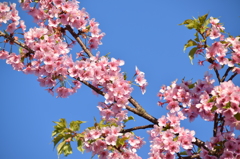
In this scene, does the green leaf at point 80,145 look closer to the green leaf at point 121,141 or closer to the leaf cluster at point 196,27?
the green leaf at point 121,141

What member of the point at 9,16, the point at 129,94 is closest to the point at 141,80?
the point at 129,94

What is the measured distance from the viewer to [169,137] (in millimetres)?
4312

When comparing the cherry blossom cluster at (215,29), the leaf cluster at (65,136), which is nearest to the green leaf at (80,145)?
the leaf cluster at (65,136)

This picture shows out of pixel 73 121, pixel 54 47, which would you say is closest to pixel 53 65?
pixel 54 47

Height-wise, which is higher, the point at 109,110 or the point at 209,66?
the point at 209,66

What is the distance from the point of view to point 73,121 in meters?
4.43

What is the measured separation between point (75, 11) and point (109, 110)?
1968 millimetres

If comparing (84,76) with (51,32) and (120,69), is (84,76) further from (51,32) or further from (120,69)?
(51,32)

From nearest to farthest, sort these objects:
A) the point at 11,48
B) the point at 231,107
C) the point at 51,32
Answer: the point at 231,107 < the point at 11,48 < the point at 51,32

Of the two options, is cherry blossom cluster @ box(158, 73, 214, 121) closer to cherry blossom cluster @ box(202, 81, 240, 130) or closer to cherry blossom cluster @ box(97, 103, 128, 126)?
cherry blossom cluster @ box(202, 81, 240, 130)

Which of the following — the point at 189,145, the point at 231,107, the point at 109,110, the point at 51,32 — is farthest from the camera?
the point at 51,32

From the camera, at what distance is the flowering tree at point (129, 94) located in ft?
13.9

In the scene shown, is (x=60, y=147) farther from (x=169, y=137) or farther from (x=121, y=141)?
(x=169, y=137)

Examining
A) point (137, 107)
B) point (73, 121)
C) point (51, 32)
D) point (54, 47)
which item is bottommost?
point (73, 121)
